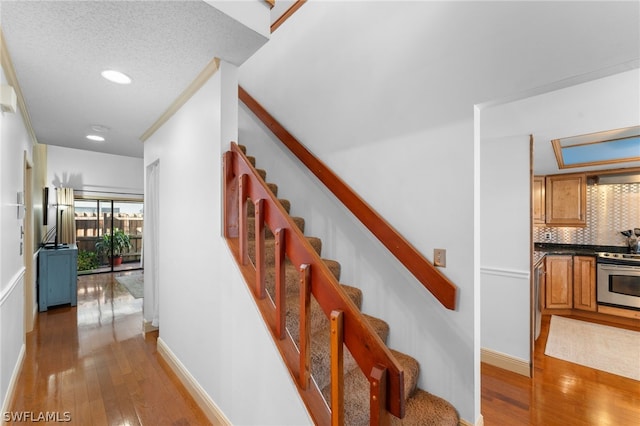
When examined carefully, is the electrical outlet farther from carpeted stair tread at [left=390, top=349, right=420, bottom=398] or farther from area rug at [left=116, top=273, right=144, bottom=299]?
area rug at [left=116, top=273, right=144, bottom=299]

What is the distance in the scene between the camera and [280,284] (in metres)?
1.33

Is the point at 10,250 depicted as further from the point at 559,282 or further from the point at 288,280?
the point at 559,282

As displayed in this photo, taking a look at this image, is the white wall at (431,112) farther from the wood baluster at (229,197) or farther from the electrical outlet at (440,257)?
the wood baluster at (229,197)

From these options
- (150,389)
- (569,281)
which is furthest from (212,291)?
(569,281)

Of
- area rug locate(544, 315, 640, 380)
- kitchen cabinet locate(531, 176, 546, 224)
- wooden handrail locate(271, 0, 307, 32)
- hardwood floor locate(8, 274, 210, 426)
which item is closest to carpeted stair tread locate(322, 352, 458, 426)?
hardwood floor locate(8, 274, 210, 426)

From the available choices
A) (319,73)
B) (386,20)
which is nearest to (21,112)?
(319,73)

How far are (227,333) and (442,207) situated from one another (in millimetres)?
1609

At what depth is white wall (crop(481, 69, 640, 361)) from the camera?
2.26m

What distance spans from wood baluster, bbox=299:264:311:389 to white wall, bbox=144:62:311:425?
99 mm

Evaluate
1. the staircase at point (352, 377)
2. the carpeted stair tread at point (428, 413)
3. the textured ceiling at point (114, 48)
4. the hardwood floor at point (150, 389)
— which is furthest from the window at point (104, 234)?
the carpeted stair tread at point (428, 413)

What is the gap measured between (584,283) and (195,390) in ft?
17.5

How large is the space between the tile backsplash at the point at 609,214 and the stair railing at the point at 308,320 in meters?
4.74

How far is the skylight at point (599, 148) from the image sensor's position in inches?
116

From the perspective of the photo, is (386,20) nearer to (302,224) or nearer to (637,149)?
(302,224)
